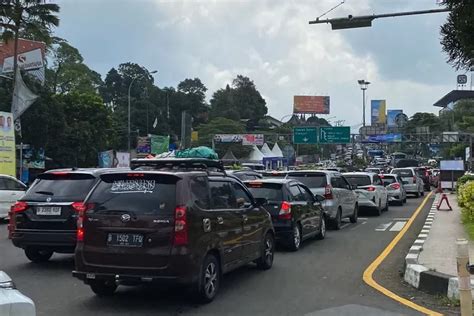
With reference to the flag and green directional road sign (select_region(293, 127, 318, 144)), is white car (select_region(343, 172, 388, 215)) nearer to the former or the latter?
the flag

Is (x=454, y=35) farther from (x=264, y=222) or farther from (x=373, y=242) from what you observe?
(x=373, y=242)

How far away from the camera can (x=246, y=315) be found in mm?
7156

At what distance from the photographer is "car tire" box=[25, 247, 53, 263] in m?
11.0

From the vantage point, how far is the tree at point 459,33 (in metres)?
7.34

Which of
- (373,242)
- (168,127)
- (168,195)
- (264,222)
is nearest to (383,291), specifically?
(264,222)

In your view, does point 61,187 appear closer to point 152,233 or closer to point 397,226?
point 152,233

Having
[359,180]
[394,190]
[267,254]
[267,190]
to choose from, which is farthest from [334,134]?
[267,254]

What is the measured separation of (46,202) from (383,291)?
19.5ft

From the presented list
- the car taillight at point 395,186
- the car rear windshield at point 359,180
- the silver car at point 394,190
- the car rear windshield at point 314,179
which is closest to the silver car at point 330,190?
the car rear windshield at point 314,179

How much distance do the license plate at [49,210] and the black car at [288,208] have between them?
406 centimetres

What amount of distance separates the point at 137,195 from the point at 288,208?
5413 mm

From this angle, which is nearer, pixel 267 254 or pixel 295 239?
pixel 267 254

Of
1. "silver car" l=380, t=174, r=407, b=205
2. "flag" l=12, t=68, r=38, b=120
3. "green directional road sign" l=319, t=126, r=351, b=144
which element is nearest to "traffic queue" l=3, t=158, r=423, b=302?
"silver car" l=380, t=174, r=407, b=205

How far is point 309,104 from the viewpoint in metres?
123
